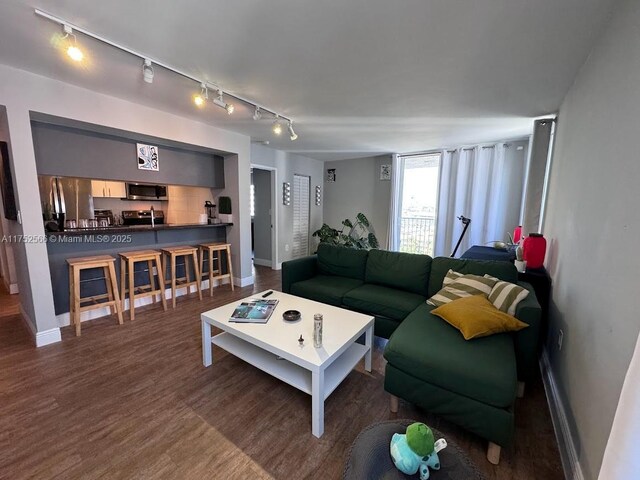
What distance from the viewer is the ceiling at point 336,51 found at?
141 cm

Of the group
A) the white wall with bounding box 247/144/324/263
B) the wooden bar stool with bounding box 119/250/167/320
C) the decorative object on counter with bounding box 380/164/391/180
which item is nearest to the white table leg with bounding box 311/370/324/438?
the wooden bar stool with bounding box 119/250/167/320

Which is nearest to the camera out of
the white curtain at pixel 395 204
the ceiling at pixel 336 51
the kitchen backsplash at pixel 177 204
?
the ceiling at pixel 336 51

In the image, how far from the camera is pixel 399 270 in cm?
267

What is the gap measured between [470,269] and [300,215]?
3894 millimetres

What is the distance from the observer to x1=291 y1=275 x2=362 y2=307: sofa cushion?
8.58 ft

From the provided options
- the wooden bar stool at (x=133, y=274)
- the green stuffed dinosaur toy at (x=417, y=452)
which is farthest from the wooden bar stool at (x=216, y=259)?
the green stuffed dinosaur toy at (x=417, y=452)

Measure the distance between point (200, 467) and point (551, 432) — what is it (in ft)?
6.39

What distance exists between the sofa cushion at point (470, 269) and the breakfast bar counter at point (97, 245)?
2.97 m

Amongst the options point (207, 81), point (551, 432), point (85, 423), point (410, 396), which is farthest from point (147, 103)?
point (551, 432)

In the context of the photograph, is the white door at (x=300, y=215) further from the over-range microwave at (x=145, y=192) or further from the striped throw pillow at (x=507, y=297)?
the striped throw pillow at (x=507, y=297)

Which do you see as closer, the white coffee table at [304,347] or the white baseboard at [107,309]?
the white coffee table at [304,347]

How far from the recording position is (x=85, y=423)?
1560 mm

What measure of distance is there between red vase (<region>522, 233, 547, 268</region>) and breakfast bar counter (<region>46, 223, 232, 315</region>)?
12.3 ft

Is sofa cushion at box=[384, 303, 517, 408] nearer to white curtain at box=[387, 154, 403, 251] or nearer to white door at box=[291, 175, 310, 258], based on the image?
white curtain at box=[387, 154, 403, 251]
